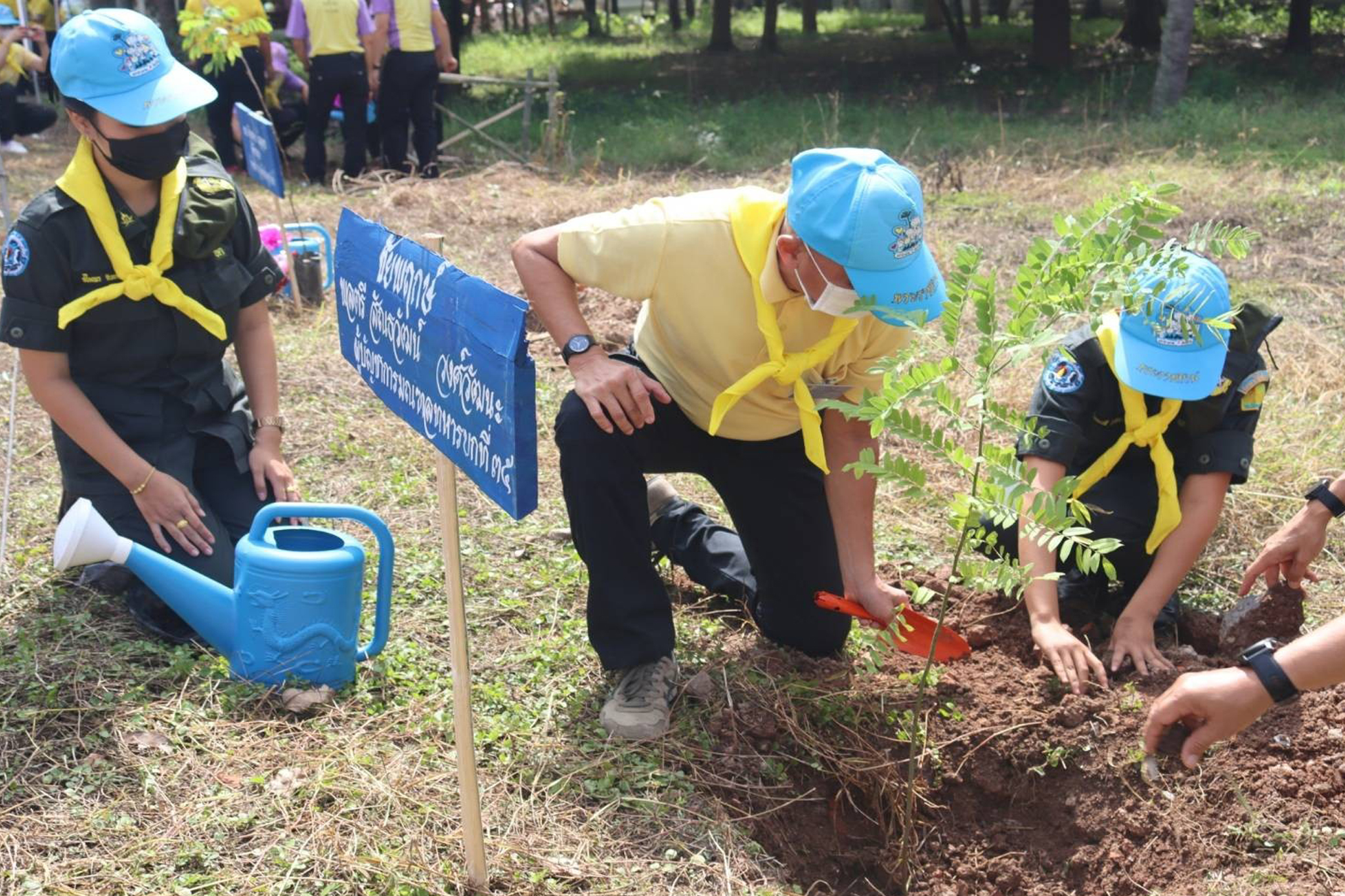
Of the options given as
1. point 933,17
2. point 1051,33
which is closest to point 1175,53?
point 1051,33

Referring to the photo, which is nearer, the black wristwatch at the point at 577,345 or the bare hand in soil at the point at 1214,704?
the bare hand in soil at the point at 1214,704

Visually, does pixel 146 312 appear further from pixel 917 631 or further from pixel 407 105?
pixel 407 105

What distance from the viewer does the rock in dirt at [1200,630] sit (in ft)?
10.6

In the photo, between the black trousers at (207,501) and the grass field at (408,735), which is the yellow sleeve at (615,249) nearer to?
the grass field at (408,735)

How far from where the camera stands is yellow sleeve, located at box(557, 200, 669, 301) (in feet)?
8.83

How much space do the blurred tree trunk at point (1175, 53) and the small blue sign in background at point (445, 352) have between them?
37.1 ft

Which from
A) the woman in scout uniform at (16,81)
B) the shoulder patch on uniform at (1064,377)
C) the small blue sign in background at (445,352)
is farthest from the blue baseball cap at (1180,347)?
the woman in scout uniform at (16,81)

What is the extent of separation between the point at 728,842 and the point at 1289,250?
576cm

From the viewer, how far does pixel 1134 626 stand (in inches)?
120

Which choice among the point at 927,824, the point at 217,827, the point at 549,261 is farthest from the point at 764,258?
the point at 217,827

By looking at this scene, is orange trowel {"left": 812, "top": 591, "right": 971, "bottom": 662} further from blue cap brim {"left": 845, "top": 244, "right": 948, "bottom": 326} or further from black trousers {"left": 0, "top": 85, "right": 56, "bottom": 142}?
black trousers {"left": 0, "top": 85, "right": 56, "bottom": 142}

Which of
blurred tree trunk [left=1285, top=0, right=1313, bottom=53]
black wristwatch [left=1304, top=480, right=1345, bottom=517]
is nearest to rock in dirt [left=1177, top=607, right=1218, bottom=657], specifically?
black wristwatch [left=1304, top=480, right=1345, bottom=517]

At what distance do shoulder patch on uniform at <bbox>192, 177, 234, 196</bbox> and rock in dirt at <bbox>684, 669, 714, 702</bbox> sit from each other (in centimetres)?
176

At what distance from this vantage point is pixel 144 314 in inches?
122
